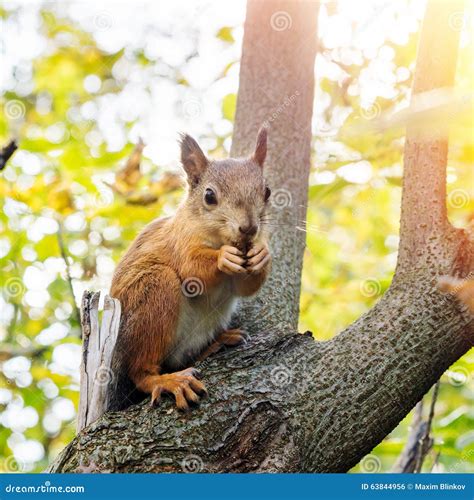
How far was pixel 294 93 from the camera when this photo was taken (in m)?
3.65

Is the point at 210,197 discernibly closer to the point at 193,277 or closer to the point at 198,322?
the point at 193,277

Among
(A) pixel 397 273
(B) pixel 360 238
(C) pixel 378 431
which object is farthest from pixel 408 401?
(B) pixel 360 238

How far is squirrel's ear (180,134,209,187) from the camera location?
3154 mm

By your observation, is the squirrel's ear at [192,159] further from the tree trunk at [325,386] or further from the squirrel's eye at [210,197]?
the tree trunk at [325,386]

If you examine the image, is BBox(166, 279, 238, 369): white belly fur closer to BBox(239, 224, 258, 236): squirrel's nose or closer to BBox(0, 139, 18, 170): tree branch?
BBox(239, 224, 258, 236): squirrel's nose

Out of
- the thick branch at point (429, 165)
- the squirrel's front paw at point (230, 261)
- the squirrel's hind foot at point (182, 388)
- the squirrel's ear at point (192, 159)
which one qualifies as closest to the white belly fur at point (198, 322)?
the squirrel's front paw at point (230, 261)

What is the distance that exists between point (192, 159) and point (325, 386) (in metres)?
1.43

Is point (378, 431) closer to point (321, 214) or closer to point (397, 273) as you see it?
point (397, 273)

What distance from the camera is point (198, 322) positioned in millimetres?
2855

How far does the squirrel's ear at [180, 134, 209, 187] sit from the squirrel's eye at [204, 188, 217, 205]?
0.74ft

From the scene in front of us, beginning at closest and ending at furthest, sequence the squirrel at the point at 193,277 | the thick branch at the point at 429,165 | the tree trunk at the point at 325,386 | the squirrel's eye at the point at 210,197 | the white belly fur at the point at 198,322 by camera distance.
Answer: the tree trunk at the point at 325,386 → the thick branch at the point at 429,165 → the squirrel at the point at 193,277 → the white belly fur at the point at 198,322 → the squirrel's eye at the point at 210,197

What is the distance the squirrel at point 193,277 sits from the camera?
2.65 meters

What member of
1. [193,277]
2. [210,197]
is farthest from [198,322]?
[210,197]

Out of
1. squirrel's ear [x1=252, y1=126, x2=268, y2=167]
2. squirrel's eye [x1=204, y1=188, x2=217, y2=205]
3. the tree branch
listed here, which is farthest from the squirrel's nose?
the tree branch
